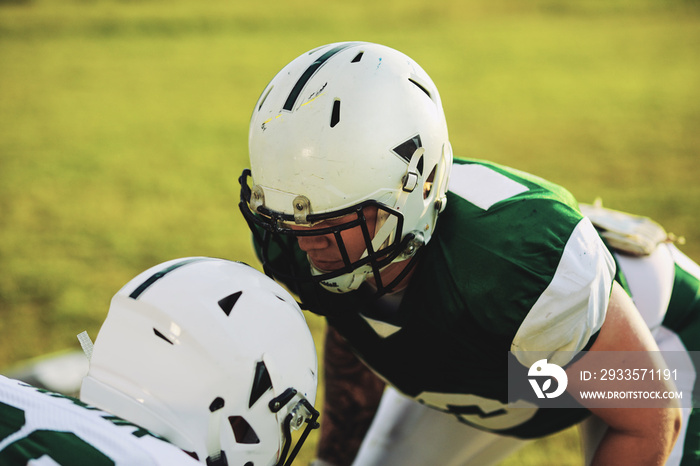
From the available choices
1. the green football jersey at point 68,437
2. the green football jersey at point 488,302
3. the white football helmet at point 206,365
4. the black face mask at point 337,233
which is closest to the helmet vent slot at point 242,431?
the white football helmet at point 206,365

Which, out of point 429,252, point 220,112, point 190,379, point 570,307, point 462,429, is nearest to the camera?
point 190,379

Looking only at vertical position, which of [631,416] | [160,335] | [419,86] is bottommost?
[631,416]

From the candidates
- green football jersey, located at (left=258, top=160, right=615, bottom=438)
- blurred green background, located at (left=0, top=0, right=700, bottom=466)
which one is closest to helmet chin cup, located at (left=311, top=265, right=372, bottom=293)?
green football jersey, located at (left=258, top=160, right=615, bottom=438)

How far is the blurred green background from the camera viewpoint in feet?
16.5

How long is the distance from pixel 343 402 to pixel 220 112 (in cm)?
643

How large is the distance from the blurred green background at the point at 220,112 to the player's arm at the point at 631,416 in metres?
1.51

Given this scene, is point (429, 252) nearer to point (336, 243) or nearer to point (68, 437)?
point (336, 243)

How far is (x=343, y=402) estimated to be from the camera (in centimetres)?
274

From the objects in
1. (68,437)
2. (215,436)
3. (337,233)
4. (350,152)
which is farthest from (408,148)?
(68,437)

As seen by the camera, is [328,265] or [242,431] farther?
[328,265]

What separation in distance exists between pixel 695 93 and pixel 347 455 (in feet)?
29.1

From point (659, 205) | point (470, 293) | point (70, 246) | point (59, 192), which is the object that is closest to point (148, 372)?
point (470, 293)

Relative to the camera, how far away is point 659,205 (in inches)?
235

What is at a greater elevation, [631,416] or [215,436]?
[215,436]
